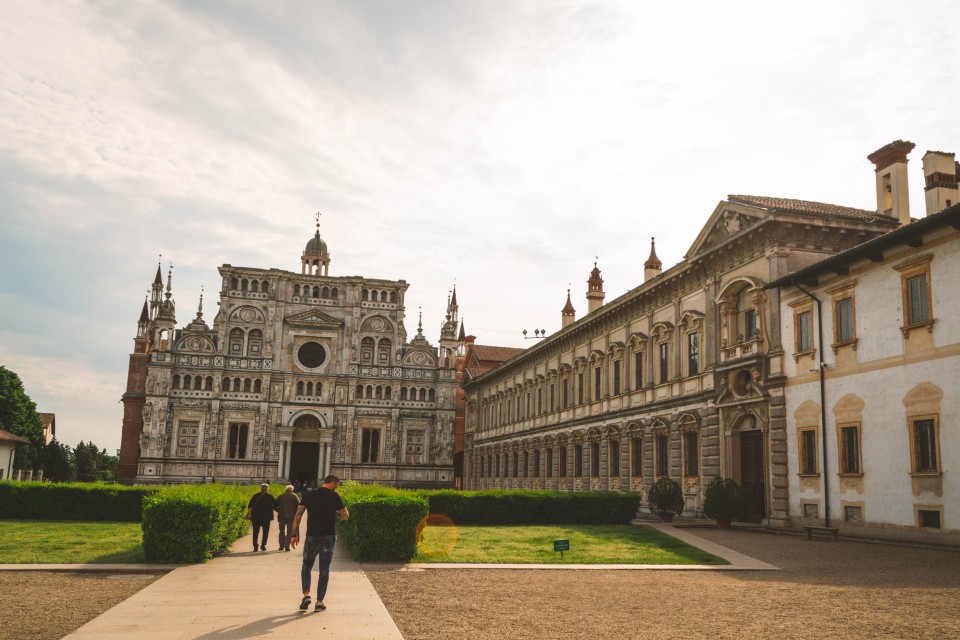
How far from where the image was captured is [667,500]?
30.0m

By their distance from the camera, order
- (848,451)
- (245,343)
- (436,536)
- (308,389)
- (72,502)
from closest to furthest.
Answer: (848,451), (436,536), (72,502), (245,343), (308,389)

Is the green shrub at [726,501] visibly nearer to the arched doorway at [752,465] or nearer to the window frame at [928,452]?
the arched doorway at [752,465]

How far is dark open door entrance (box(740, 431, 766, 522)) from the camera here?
28.4 meters

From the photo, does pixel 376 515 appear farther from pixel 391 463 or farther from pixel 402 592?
pixel 391 463

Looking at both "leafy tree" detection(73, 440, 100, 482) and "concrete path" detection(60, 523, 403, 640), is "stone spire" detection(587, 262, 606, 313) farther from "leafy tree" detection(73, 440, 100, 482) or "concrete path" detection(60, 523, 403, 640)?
"leafy tree" detection(73, 440, 100, 482)

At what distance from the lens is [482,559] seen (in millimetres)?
18422

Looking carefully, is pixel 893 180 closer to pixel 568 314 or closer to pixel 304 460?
pixel 568 314

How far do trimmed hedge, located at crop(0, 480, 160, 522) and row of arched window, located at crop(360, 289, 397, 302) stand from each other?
140 feet

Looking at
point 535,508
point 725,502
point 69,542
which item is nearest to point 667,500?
point 725,502

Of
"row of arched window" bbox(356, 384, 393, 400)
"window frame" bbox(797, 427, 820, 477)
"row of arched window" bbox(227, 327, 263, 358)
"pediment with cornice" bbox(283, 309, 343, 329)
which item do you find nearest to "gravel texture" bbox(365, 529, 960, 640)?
"window frame" bbox(797, 427, 820, 477)

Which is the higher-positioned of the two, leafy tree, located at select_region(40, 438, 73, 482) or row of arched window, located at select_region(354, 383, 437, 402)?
row of arched window, located at select_region(354, 383, 437, 402)

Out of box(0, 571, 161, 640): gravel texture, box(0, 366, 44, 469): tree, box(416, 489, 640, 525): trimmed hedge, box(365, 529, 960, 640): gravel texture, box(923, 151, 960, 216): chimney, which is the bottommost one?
box(0, 571, 161, 640): gravel texture

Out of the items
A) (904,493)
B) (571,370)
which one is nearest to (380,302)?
(571,370)

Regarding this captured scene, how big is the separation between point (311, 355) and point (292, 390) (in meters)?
3.53
